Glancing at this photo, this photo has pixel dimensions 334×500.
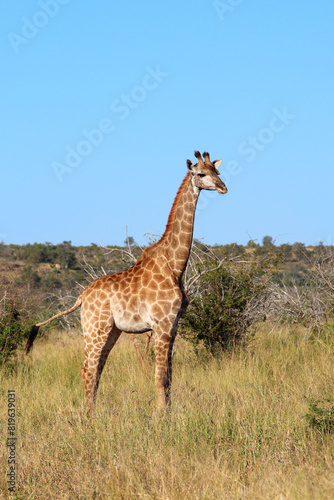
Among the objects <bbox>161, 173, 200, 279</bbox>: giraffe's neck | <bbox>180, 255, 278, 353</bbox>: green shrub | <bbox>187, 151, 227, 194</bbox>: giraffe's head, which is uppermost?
<bbox>187, 151, 227, 194</bbox>: giraffe's head

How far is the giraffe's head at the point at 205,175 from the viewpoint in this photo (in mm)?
6641

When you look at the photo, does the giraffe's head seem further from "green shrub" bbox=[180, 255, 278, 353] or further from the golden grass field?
"green shrub" bbox=[180, 255, 278, 353]

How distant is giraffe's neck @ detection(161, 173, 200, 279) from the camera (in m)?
6.84

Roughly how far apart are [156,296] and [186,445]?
80.4 inches

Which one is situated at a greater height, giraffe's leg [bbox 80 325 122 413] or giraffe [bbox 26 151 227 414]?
giraffe [bbox 26 151 227 414]

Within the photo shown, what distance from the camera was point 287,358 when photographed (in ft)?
29.4

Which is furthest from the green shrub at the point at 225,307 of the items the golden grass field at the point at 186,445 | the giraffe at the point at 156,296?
the giraffe at the point at 156,296

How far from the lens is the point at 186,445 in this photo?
5000 millimetres

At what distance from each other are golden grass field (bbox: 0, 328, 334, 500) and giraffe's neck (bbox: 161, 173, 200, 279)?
5.30 feet

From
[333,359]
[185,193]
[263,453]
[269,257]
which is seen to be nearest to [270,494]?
[263,453]

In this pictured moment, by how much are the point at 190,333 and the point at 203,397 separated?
3.62 meters

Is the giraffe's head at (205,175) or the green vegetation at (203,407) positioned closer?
the green vegetation at (203,407)

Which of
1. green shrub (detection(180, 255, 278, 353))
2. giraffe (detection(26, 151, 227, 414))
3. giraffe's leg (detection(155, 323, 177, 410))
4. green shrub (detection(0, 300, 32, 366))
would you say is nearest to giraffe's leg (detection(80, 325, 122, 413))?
giraffe (detection(26, 151, 227, 414))

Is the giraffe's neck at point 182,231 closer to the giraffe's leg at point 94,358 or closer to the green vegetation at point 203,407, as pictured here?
the giraffe's leg at point 94,358
